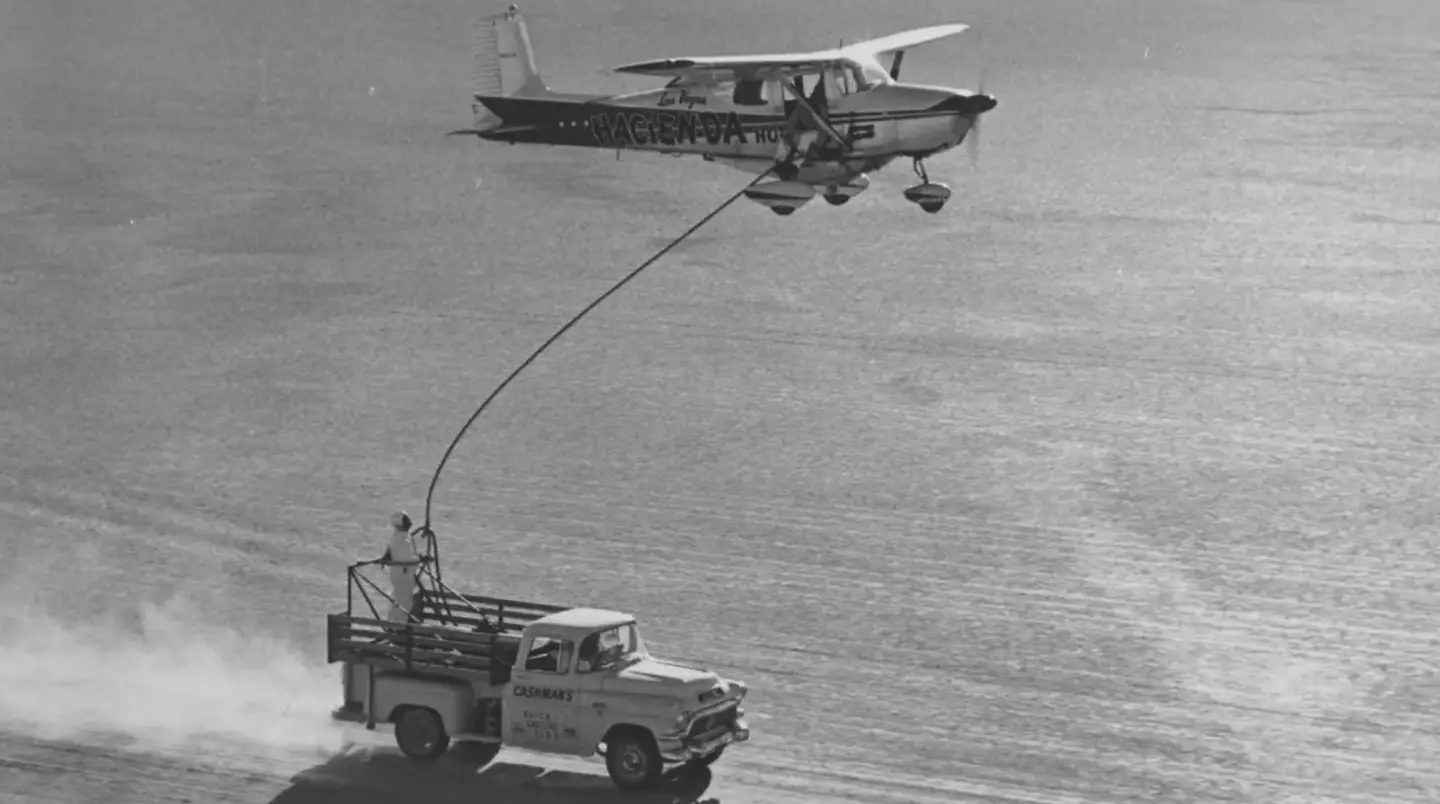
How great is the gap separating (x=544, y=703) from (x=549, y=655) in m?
0.83

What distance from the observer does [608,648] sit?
33.5m

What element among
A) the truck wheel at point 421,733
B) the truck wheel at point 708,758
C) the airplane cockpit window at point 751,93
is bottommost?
the truck wheel at point 708,758

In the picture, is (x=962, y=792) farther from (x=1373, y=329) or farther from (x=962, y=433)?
(x=1373, y=329)

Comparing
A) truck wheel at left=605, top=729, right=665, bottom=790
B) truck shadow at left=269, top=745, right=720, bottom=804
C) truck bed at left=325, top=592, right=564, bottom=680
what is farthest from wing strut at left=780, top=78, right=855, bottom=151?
truck wheel at left=605, top=729, right=665, bottom=790

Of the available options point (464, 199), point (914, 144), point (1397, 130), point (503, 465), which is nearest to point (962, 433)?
point (503, 465)

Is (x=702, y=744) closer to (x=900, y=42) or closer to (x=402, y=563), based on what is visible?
(x=402, y=563)

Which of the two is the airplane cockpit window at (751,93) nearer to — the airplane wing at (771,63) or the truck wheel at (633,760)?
the airplane wing at (771,63)

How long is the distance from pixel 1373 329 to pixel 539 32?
3239 inches

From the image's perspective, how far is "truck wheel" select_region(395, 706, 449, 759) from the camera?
3412 cm

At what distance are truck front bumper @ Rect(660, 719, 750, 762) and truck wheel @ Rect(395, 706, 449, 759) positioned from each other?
3551mm

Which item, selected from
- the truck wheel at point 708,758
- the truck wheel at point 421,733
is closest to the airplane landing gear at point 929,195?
the truck wheel at point 708,758

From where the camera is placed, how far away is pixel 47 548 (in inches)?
1953

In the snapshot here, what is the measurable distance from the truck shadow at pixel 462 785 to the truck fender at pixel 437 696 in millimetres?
792

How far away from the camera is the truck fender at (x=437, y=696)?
111 feet
